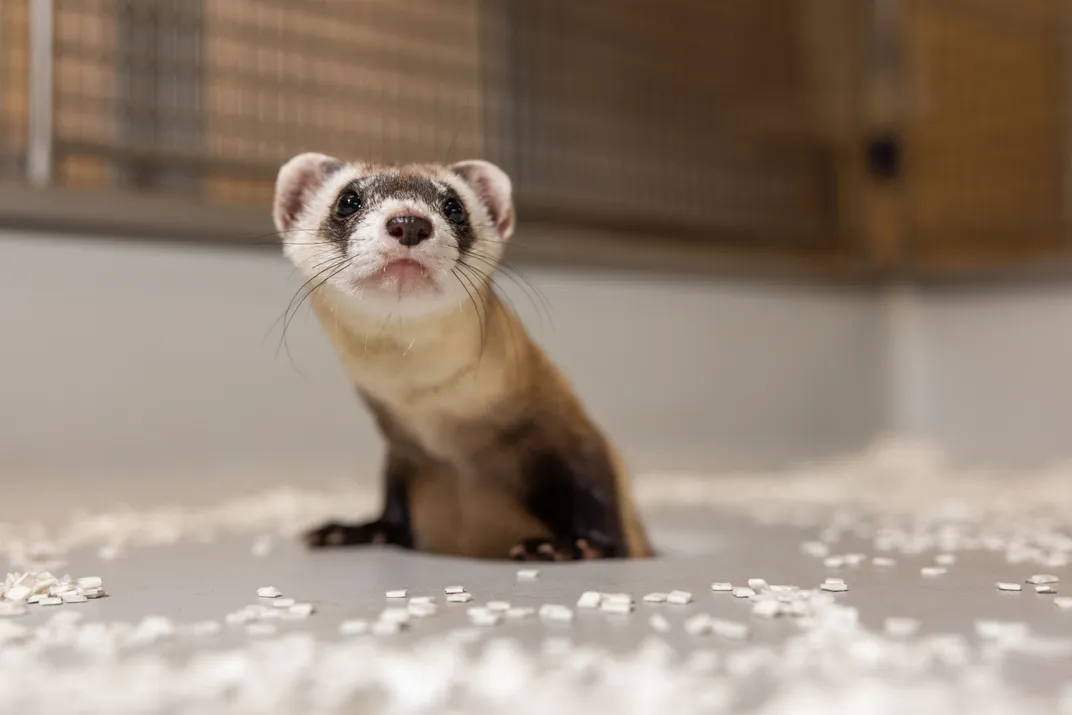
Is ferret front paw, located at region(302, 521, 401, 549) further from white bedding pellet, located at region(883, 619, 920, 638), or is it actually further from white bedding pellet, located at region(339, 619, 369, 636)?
white bedding pellet, located at region(883, 619, 920, 638)

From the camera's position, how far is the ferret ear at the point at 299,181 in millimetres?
1147

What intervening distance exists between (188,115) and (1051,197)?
215cm

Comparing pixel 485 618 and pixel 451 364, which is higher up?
pixel 451 364

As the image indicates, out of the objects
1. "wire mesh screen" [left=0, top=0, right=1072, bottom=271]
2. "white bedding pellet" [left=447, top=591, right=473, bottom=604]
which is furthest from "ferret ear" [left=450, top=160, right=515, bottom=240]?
"wire mesh screen" [left=0, top=0, right=1072, bottom=271]

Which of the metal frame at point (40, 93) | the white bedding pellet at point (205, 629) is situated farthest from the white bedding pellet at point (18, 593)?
the metal frame at point (40, 93)

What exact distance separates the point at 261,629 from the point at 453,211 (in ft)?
1.57

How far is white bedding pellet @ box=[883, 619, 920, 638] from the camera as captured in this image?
0.80m

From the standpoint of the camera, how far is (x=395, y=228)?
101cm

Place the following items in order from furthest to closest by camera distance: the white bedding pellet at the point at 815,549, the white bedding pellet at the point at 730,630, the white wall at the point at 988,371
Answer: the white wall at the point at 988,371, the white bedding pellet at the point at 815,549, the white bedding pellet at the point at 730,630

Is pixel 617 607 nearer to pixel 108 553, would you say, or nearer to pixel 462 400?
pixel 462 400

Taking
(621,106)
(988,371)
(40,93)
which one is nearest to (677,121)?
(621,106)

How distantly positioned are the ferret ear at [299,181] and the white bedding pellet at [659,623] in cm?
59

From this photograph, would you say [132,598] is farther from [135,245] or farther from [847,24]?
[847,24]

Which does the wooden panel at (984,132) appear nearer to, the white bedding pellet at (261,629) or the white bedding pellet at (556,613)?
the white bedding pellet at (556,613)
